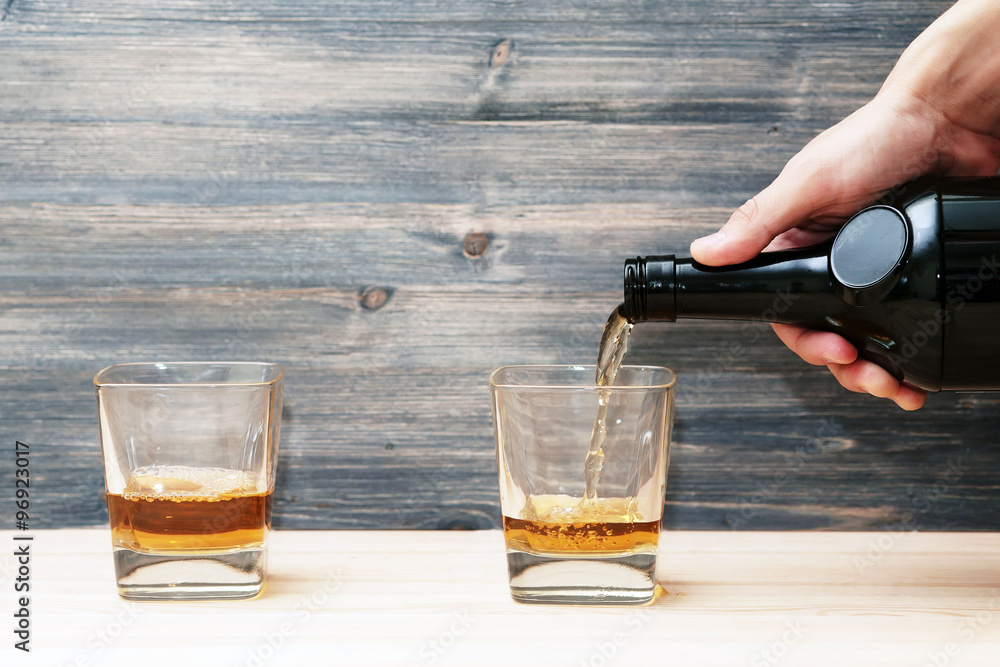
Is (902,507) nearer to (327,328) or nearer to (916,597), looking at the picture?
(916,597)

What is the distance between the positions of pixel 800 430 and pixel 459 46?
1.78 ft

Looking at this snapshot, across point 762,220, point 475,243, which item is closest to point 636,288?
point 762,220

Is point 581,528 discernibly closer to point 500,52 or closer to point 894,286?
point 894,286

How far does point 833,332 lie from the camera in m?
0.67

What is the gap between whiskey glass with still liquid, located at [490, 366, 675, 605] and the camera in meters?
0.62

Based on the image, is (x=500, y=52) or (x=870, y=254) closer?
(x=870, y=254)

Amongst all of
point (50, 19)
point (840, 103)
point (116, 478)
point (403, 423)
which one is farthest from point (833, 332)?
point (50, 19)

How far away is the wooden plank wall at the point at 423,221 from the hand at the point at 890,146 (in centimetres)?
10

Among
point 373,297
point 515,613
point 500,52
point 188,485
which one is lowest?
point 515,613

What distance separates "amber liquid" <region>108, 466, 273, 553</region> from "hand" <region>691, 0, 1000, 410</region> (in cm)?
43

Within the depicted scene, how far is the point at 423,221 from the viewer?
2.70ft

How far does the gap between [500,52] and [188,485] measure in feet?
1.71

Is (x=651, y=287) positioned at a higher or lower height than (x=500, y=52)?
lower

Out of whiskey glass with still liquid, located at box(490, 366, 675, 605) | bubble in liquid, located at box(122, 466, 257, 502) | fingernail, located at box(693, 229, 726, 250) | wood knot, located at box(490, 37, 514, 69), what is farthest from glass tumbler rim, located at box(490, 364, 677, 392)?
wood knot, located at box(490, 37, 514, 69)
